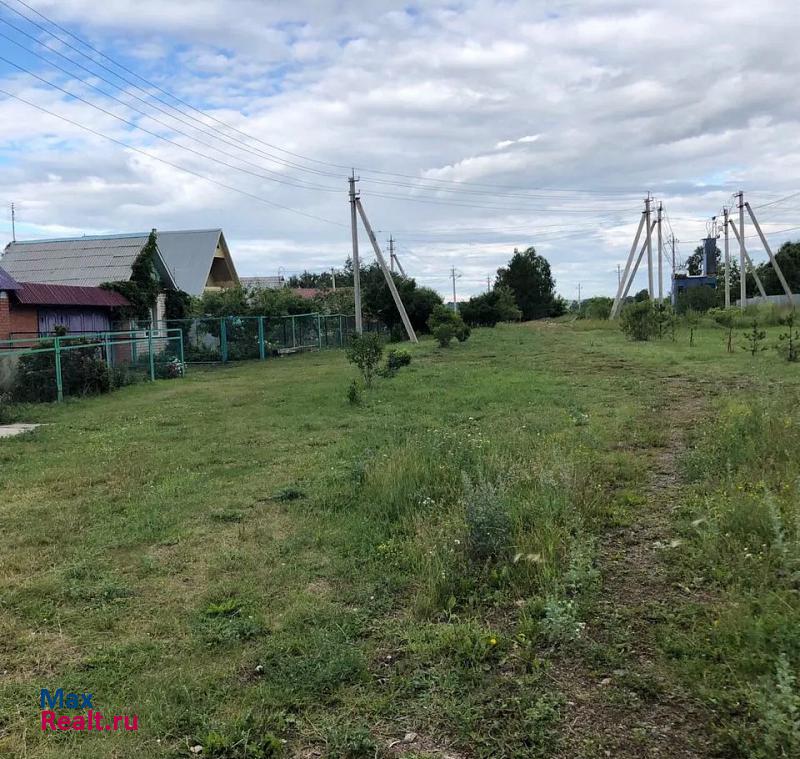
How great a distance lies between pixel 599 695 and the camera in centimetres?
267

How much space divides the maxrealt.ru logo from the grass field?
47 millimetres

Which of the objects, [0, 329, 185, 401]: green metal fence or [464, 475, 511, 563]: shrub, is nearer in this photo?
[464, 475, 511, 563]: shrub

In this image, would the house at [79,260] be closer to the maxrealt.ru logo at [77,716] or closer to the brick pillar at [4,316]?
the brick pillar at [4,316]

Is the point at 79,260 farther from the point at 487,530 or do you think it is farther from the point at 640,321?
the point at 487,530

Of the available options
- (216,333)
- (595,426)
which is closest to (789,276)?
(216,333)

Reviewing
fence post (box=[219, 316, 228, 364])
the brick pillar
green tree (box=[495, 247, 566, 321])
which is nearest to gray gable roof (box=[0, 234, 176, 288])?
fence post (box=[219, 316, 228, 364])

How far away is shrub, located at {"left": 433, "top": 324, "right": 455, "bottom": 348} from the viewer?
77.3ft

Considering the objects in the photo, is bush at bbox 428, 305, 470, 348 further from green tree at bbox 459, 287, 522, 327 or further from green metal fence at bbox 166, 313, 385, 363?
green tree at bbox 459, 287, 522, 327

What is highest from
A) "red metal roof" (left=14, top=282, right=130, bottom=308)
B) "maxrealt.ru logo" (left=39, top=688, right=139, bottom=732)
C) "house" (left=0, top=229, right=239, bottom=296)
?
"house" (left=0, top=229, right=239, bottom=296)

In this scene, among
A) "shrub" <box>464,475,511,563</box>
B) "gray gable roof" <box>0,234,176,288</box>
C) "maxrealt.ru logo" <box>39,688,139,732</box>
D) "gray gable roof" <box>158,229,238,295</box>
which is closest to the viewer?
"maxrealt.ru logo" <box>39,688,139,732</box>

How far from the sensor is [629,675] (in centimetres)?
277

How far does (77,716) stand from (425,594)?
5.84 feet

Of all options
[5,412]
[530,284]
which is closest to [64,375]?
[5,412]

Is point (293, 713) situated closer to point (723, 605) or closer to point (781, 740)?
point (781, 740)
